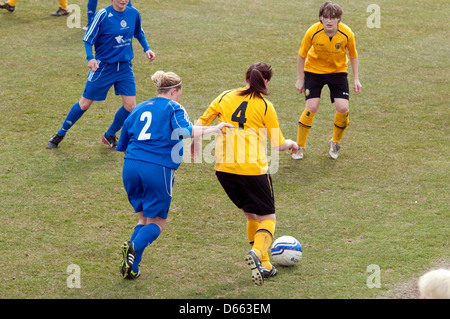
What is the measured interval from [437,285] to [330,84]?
575cm

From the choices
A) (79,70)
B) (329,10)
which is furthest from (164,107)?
(79,70)

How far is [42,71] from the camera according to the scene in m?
13.5

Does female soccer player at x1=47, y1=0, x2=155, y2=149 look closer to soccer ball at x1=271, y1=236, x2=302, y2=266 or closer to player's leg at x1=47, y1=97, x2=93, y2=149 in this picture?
player's leg at x1=47, y1=97, x2=93, y2=149

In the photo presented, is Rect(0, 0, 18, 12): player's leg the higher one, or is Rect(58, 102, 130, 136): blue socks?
Rect(0, 0, 18, 12): player's leg

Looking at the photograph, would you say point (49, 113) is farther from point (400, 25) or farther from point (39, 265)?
point (400, 25)

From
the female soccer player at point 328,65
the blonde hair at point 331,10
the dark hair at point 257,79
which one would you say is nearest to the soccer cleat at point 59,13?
the female soccer player at point 328,65

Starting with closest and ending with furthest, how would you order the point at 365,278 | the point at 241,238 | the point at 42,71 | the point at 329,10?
the point at 365,278
the point at 241,238
the point at 329,10
the point at 42,71

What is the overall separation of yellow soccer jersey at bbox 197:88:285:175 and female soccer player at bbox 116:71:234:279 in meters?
0.20

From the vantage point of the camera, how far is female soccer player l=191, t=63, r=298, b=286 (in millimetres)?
6277

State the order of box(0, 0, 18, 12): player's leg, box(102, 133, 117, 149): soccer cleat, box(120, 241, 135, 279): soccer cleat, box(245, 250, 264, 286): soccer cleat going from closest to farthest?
box(245, 250, 264, 286): soccer cleat, box(120, 241, 135, 279): soccer cleat, box(102, 133, 117, 149): soccer cleat, box(0, 0, 18, 12): player's leg

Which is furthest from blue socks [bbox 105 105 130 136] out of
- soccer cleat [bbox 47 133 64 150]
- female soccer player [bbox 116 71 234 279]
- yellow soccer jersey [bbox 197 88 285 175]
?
yellow soccer jersey [bbox 197 88 285 175]

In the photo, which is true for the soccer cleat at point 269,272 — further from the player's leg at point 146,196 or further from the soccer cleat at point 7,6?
the soccer cleat at point 7,6

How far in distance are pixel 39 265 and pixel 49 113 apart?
528 cm

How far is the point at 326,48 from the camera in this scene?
9.49 meters
